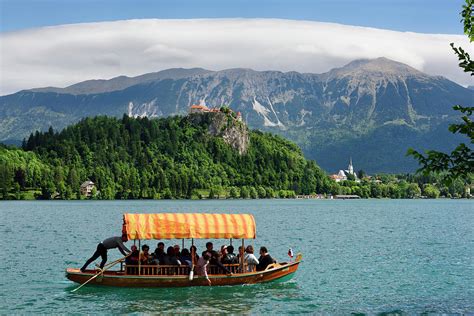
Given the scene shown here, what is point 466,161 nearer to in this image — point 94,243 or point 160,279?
point 160,279

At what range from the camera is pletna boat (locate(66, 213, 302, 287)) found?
150ft

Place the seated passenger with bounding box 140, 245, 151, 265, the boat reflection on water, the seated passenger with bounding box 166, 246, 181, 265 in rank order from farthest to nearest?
1. the seated passenger with bounding box 166, 246, 181, 265
2. the seated passenger with bounding box 140, 245, 151, 265
3. the boat reflection on water

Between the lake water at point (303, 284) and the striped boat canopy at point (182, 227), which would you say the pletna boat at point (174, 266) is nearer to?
the striped boat canopy at point (182, 227)

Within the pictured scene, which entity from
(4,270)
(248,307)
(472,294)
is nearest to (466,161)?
(248,307)

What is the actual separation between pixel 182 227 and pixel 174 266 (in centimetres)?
284

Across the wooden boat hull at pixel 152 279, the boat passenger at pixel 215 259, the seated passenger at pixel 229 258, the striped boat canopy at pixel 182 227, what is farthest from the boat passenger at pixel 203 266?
the seated passenger at pixel 229 258

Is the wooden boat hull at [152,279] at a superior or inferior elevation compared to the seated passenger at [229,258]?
inferior

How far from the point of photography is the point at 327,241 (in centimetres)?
8769

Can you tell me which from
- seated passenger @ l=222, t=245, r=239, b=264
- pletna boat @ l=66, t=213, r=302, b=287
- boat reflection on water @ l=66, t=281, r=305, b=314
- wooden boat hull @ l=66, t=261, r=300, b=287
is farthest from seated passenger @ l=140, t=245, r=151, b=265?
seated passenger @ l=222, t=245, r=239, b=264

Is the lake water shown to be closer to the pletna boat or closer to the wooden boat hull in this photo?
the wooden boat hull

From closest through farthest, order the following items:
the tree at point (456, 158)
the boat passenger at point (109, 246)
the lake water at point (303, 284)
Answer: the tree at point (456, 158) < the lake water at point (303, 284) < the boat passenger at point (109, 246)

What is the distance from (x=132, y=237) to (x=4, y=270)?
57.6 ft

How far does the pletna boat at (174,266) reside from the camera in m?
45.8

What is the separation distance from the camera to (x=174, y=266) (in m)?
46.6
